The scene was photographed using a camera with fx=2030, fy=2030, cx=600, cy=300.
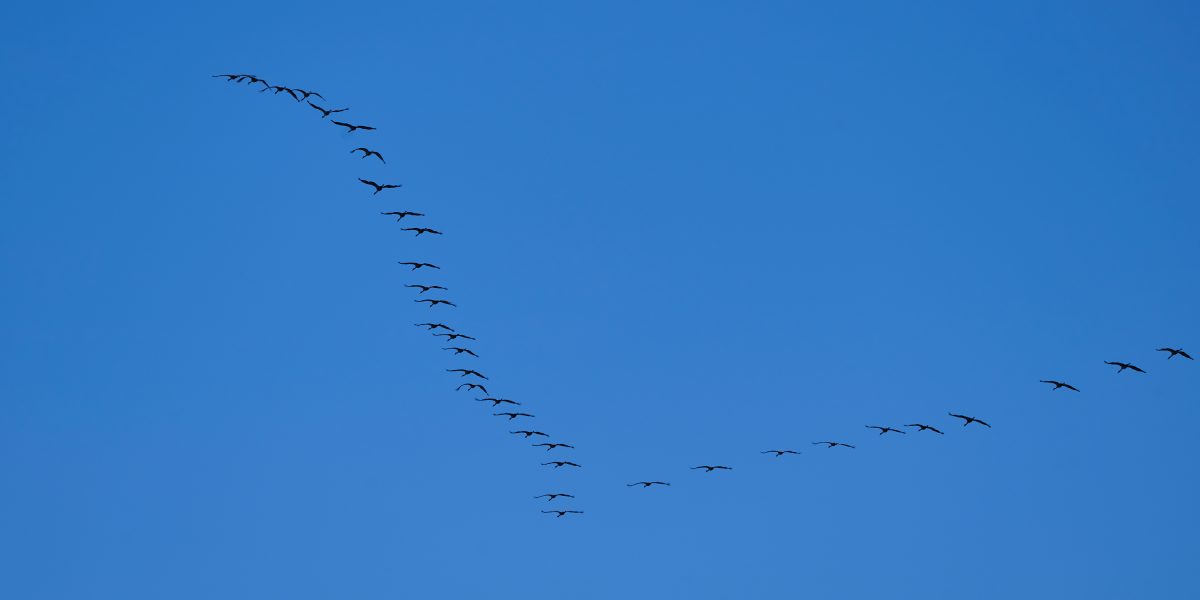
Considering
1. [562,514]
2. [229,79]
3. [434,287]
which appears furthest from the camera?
[562,514]

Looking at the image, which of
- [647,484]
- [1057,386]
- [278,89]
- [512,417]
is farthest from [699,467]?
[278,89]

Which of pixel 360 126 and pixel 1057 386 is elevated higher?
pixel 360 126

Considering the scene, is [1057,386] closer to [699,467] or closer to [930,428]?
[930,428]

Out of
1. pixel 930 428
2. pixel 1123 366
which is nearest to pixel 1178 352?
pixel 1123 366

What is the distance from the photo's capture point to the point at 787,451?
477ft

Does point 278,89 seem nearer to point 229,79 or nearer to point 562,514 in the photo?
point 229,79

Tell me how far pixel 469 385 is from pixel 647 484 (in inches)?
592

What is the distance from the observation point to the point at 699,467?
142000mm

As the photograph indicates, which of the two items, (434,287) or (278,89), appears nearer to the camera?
(278,89)

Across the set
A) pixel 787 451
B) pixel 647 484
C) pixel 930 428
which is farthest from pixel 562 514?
pixel 930 428

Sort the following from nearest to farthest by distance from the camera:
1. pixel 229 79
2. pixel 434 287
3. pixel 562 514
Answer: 1. pixel 229 79
2. pixel 434 287
3. pixel 562 514

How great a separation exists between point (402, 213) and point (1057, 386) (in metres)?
43.3

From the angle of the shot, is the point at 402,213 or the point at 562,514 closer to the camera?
the point at 402,213

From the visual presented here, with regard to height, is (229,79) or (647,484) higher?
(229,79)
